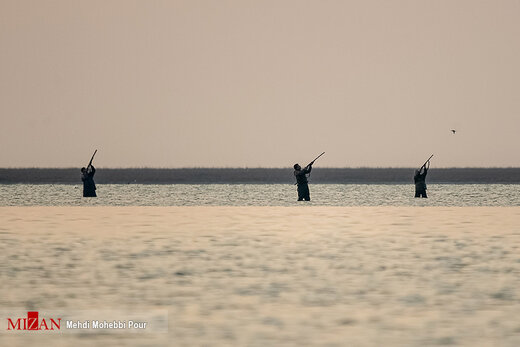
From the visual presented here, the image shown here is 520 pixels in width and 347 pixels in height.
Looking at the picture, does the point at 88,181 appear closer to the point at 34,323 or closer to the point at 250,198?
the point at 250,198

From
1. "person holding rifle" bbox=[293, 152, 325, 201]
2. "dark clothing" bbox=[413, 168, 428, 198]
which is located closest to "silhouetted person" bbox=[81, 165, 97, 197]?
"person holding rifle" bbox=[293, 152, 325, 201]

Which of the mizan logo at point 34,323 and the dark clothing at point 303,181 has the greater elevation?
the dark clothing at point 303,181

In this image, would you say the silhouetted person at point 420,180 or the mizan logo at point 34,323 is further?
the silhouetted person at point 420,180

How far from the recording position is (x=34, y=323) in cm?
818

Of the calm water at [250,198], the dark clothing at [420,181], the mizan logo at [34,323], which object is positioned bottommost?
the mizan logo at [34,323]

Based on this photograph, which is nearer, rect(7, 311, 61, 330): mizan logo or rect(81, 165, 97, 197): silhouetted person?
rect(7, 311, 61, 330): mizan logo

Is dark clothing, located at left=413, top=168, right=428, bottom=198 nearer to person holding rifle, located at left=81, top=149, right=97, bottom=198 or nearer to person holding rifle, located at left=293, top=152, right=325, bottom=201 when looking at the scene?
person holding rifle, located at left=293, top=152, right=325, bottom=201

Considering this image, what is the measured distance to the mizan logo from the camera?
315 inches

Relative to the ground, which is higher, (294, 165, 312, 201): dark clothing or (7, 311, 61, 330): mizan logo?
(294, 165, 312, 201): dark clothing

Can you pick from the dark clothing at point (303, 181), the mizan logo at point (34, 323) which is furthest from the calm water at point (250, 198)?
the mizan logo at point (34, 323)

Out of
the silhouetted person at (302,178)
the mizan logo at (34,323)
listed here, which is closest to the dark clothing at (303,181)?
the silhouetted person at (302,178)

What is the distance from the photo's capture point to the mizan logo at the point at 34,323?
26.2 ft

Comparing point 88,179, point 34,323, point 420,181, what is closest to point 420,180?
point 420,181

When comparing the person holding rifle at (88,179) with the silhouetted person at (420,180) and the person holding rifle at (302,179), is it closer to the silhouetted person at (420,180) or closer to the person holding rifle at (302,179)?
the person holding rifle at (302,179)
